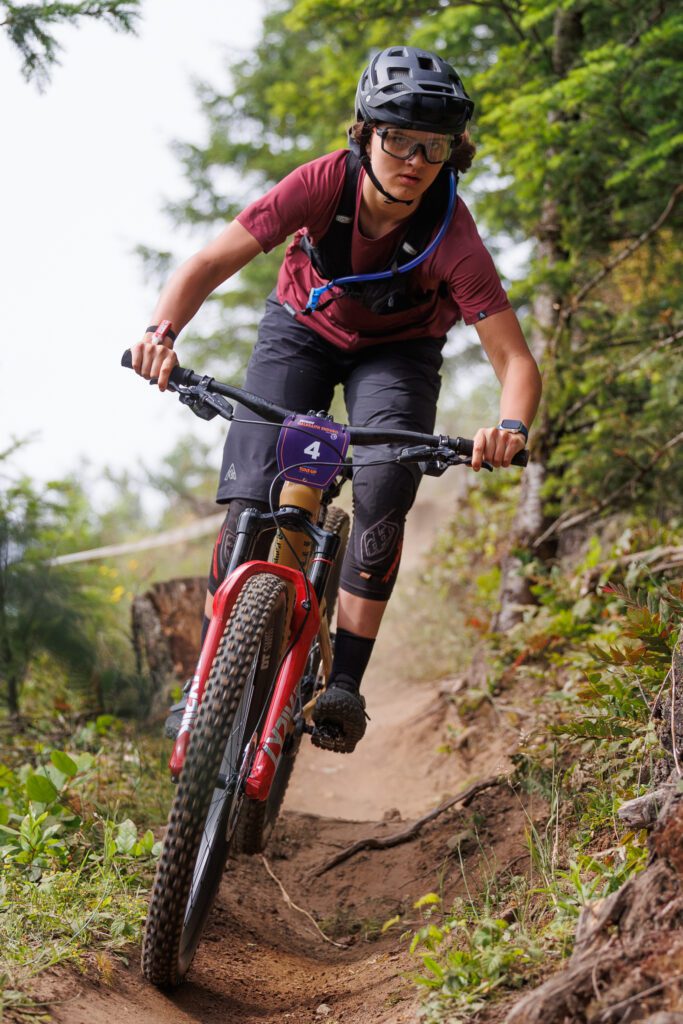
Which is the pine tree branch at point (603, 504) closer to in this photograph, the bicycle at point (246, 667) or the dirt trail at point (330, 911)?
the dirt trail at point (330, 911)

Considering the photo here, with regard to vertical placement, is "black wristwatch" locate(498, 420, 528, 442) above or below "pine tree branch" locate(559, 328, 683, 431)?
below

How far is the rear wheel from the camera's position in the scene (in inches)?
111

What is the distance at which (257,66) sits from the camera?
45.3ft

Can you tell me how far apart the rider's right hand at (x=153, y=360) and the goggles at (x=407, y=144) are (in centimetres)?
108

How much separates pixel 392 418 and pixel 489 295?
1.83 ft

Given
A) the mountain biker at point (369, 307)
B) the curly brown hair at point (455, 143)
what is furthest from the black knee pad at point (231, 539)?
the curly brown hair at point (455, 143)

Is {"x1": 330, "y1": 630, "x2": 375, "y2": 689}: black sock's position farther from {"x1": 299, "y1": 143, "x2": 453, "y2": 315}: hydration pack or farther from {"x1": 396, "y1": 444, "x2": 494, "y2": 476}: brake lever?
{"x1": 299, "y1": 143, "x2": 453, "y2": 315}: hydration pack

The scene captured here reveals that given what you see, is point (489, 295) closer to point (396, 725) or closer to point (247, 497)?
point (247, 497)

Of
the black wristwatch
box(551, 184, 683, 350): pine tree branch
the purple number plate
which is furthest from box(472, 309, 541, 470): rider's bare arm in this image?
box(551, 184, 683, 350): pine tree branch

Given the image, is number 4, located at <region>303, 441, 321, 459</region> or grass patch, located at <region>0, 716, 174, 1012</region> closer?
grass patch, located at <region>0, 716, 174, 1012</region>

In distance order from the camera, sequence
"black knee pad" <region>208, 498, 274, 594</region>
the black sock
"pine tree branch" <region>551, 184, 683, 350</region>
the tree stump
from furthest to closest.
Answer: the tree stump
"pine tree branch" <region>551, 184, 683, 350</region>
the black sock
"black knee pad" <region>208, 498, 274, 594</region>

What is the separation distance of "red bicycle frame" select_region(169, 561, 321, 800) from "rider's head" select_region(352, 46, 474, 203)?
4.71ft

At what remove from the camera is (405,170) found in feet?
10.4

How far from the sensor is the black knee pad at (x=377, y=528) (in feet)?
10.7
